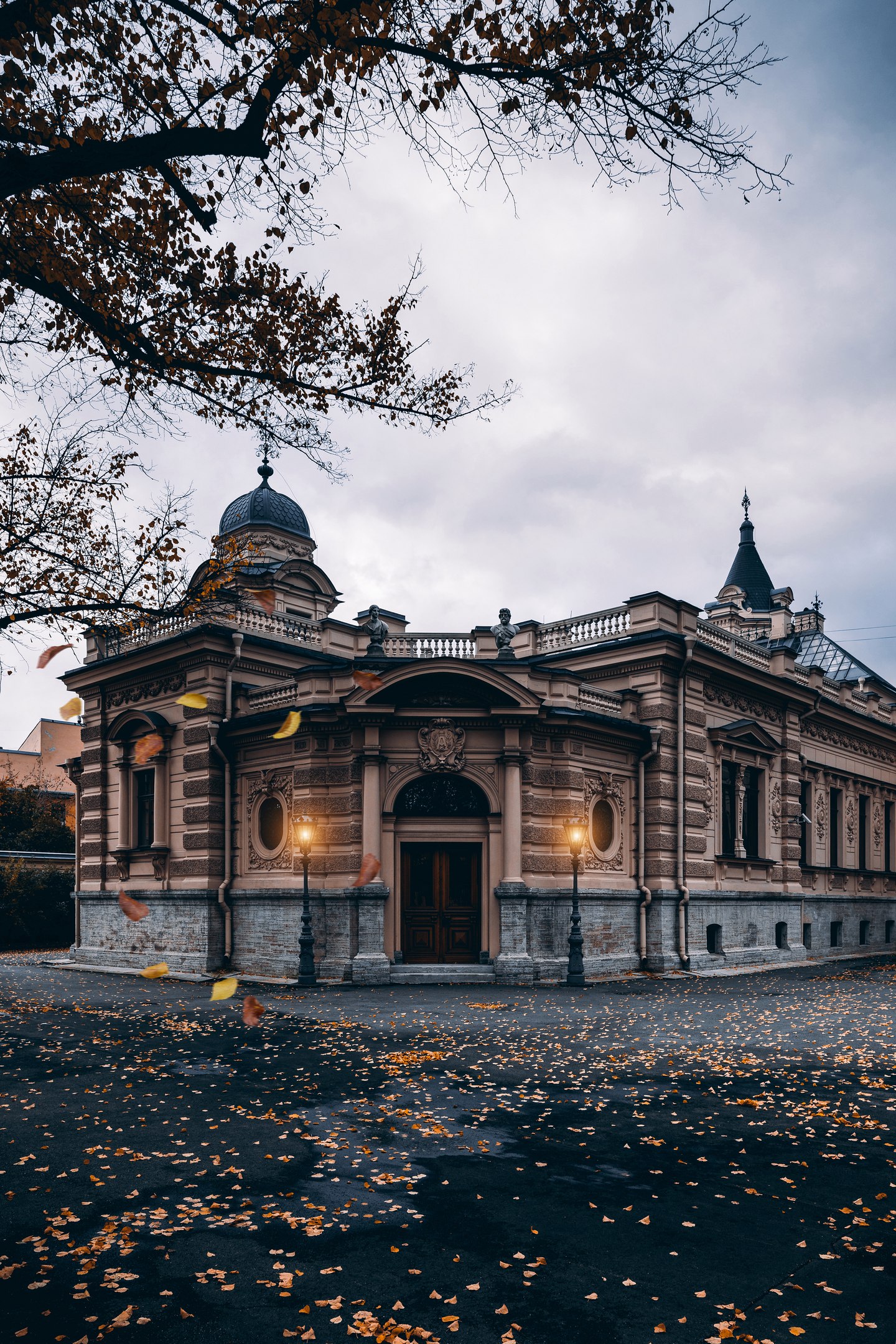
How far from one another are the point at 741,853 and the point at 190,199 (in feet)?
76.5

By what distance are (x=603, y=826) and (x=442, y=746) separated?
4930 mm

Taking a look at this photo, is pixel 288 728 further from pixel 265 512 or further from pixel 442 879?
pixel 265 512

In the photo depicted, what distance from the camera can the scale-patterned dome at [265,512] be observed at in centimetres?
3212

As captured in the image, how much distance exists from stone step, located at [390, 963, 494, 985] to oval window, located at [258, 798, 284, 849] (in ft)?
14.4

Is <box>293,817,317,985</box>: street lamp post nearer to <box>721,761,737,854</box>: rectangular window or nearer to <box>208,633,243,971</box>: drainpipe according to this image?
<box>208,633,243,971</box>: drainpipe

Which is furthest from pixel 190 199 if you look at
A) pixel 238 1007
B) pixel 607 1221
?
pixel 238 1007

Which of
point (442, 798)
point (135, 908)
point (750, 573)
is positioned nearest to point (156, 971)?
point (135, 908)

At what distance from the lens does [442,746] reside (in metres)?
20.8

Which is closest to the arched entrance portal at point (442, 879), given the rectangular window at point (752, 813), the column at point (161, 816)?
the column at point (161, 816)

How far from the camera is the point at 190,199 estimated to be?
23.6ft

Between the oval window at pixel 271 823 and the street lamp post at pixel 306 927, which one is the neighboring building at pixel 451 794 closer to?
the oval window at pixel 271 823

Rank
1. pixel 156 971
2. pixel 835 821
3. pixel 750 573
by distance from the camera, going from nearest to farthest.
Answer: pixel 156 971, pixel 835 821, pixel 750 573

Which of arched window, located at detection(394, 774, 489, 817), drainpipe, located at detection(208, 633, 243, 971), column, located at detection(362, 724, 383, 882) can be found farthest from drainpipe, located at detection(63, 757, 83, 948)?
→ arched window, located at detection(394, 774, 489, 817)

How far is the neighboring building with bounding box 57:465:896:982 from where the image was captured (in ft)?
68.2
